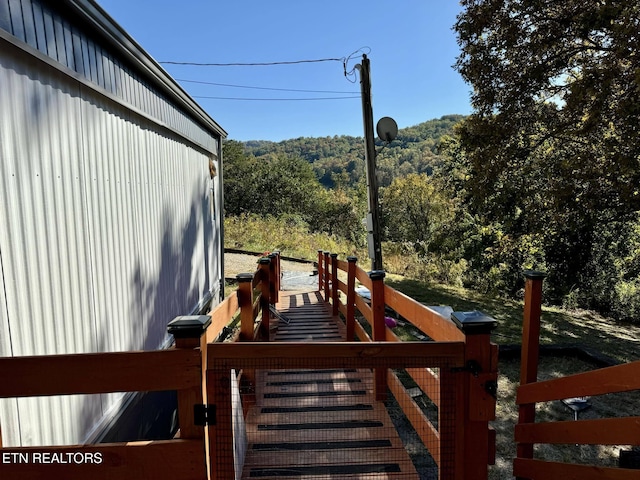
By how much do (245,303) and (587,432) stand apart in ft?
7.92

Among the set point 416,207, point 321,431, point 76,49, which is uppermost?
point 76,49

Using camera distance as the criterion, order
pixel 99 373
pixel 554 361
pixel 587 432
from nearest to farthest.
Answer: pixel 99 373 → pixel 587 432 → pixel 554 361

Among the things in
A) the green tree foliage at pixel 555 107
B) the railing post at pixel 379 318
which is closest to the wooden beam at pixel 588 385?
the railing post at pixel 379 318

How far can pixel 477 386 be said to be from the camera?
171 cm

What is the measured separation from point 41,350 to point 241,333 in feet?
4.64

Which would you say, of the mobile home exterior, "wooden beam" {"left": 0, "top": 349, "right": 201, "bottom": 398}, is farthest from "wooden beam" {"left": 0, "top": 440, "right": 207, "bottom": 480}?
the mobile home exterior

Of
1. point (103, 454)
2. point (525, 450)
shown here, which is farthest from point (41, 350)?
point (525, 450)

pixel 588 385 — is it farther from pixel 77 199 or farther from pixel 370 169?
pixel 370 169

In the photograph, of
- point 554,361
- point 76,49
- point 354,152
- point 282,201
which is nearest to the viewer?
point 76,49

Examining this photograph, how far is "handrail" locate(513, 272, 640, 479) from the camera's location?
1.82m

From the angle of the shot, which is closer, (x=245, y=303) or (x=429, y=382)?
(x=429, y=382)

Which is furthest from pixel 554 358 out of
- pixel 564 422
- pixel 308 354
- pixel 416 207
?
pixel 416 207

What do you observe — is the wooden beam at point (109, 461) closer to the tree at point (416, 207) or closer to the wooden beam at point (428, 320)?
the wooden beam at point (428, 320)

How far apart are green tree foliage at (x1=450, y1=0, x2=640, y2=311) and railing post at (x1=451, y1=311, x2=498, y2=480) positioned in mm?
5698
